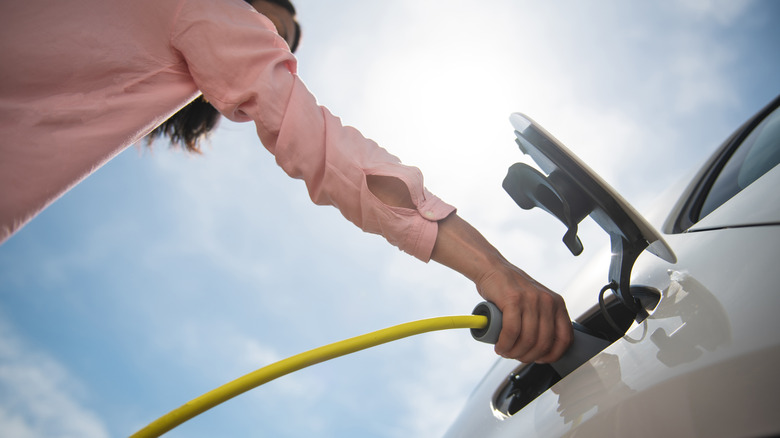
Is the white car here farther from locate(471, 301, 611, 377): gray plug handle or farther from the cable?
the cable

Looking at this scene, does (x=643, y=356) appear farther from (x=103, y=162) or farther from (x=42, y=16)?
(x=42, y=16)

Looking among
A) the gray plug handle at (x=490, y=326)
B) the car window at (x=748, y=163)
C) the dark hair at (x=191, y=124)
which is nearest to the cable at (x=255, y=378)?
the gray plug handle at (x=490, y=326)

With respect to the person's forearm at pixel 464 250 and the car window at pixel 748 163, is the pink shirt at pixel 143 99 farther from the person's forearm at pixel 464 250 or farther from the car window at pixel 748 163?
the car window at pixel 748 163

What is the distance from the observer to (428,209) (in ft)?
2.96

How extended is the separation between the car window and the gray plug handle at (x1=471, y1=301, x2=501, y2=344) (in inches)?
20.0

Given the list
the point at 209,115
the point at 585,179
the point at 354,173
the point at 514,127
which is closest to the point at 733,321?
the point at 585,179

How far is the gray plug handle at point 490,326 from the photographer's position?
77 cm

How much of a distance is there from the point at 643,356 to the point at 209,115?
1.71 m

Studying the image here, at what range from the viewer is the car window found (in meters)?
0.89

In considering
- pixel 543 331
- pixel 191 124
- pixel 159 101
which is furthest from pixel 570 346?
pixel 191 124

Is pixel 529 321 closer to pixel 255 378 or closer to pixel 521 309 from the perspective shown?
pixel 521 309

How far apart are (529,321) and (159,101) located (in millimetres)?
918

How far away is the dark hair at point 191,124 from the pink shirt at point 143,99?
31.3 inches

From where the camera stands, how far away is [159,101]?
1005 mm
